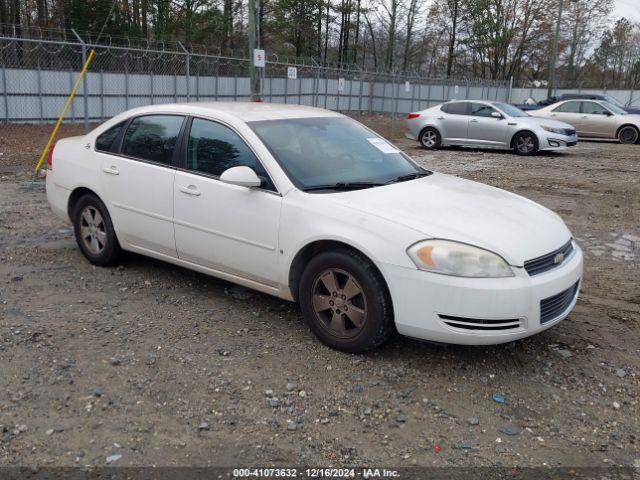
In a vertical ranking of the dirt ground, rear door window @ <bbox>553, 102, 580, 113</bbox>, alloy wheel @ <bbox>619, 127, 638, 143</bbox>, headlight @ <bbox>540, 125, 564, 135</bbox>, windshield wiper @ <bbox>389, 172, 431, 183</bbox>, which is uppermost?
rear door window @ <bbox>553, 102, 580, 113</bbox>

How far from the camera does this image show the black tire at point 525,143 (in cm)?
1594

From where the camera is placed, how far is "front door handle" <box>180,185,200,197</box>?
4688 millimetres

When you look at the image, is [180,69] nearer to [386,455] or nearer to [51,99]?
[51,99]

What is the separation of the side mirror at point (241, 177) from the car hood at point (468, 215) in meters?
0.56

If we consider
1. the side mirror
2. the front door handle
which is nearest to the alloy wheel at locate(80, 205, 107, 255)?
the front door handle

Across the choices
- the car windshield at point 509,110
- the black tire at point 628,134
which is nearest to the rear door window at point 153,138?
the car windshield at point 509,110

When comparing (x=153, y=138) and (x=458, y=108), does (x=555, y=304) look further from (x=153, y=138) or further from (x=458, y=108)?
(x=458, y=108)

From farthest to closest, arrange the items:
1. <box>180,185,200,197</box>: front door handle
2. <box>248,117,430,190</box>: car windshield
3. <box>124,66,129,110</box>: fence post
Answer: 1. <box>124,66,129,110</box>: fence post
2. <box>180,185,200,197</box>: front door handle
3. <box>248,117,430,190</box>: car windshield

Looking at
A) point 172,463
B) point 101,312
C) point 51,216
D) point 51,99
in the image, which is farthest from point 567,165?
point 51,99

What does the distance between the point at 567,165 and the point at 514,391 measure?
11631 mm

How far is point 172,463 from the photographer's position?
292cm

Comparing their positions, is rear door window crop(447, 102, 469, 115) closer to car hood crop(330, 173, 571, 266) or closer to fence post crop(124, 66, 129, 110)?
fence post crop(124, 66, 129, 110)

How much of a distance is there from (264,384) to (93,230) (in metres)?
2.78

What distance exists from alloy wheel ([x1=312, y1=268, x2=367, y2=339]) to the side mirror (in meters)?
0.81
